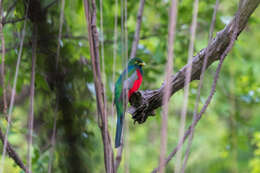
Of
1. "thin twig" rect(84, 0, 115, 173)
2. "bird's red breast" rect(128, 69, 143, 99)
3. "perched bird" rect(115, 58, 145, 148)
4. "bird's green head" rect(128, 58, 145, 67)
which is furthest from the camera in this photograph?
"bird's green head" rect(128, 58, 145, 67)

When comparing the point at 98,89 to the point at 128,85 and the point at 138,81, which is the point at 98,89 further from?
the point at 138,81

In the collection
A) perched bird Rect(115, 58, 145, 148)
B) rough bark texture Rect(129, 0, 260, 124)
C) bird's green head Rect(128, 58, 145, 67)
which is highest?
rough bark texture Rect(129, 0, 260, 124)

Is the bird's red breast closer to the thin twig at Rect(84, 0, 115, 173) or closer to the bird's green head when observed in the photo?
the bird's green head

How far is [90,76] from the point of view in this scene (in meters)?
2.43

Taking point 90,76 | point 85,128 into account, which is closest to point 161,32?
point 90,76

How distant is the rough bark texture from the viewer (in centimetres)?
143

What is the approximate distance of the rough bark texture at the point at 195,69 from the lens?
1432 millimetres

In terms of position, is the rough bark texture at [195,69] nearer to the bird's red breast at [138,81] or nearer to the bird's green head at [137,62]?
the bird's red breast at [138,81]

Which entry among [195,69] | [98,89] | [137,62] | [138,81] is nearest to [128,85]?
[138,81]

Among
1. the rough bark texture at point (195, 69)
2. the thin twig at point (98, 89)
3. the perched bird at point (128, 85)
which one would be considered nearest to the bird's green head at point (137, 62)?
the perched bird at point (128, 85)

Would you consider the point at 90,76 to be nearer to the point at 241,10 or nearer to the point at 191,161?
the point at 241,10

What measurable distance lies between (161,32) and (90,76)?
1.16 meters

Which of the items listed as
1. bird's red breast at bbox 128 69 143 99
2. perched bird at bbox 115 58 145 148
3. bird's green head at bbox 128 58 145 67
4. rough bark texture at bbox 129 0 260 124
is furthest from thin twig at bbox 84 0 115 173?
bird's green head at bbox 128 58 145 67

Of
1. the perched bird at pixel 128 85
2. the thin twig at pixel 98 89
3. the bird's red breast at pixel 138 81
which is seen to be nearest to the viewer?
the thin twig at pixel 98 89
